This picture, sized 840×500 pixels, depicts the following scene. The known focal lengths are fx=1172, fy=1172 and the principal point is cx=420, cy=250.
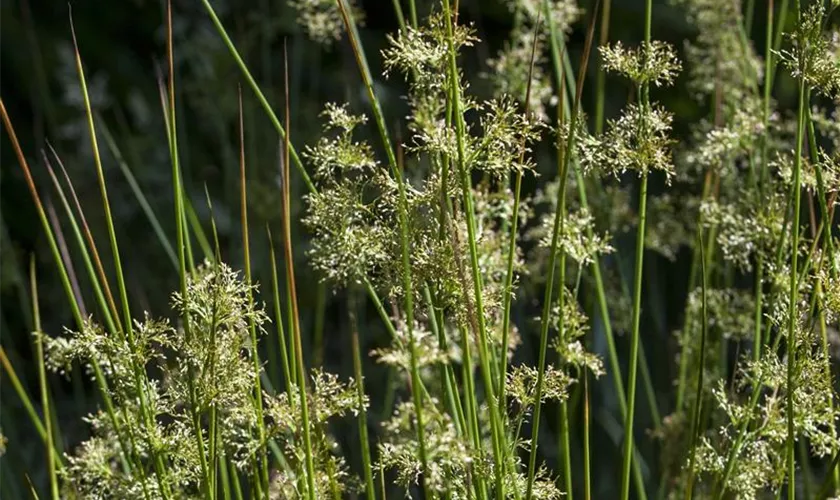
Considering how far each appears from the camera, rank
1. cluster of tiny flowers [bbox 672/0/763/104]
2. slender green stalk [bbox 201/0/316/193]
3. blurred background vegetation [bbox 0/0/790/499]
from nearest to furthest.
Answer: slender green stalk [bbox 201/0/316/193], cluster of tiny flowers [bbox 672/0/763/104], blurred background vegetation [bbox 0/0/790/499]

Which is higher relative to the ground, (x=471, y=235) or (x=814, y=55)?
(x=814, y=55)

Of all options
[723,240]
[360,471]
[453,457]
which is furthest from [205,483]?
[360,471]

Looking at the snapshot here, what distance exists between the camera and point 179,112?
231cm

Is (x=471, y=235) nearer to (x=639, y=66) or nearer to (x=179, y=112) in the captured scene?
(x=639, y=66)

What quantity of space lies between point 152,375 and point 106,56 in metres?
0.84

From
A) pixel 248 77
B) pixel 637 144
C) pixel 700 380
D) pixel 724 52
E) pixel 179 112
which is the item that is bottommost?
pixel 700 380

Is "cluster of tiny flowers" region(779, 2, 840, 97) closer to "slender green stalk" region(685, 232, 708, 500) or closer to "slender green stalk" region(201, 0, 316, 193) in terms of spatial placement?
"slender green stalk" region(685, 232, 708, 500)

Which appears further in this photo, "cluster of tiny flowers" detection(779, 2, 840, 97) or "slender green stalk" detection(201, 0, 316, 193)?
"slender green stalk" detection(201, 0, 316, 193)

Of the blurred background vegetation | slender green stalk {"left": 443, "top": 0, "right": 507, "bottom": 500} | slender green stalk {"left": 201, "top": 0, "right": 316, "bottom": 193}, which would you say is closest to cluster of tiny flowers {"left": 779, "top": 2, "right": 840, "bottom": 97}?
slender green stalk {"left": 443, "top": 0, "right": 507, "bottom": 500}

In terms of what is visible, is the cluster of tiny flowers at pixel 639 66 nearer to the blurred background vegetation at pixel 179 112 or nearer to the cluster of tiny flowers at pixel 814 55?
the cluster of tiny flowers at pixel 814 55

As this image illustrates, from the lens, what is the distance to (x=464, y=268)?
0.81 metres

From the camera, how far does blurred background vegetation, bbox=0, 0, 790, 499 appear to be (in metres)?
2.37

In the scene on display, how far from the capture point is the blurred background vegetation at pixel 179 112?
2371mm

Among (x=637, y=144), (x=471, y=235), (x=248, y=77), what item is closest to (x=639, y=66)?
(x=637, y=144)
